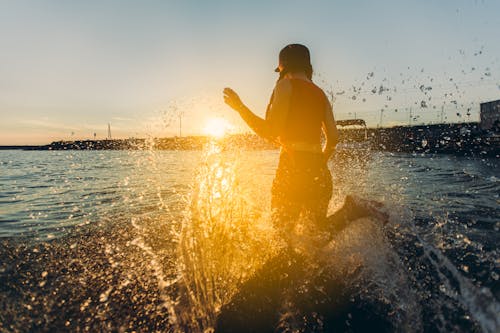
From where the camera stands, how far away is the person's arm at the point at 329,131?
10.6 feet

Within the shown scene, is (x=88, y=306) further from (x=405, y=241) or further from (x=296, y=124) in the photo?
(x=405, y=241)

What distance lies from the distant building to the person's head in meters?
51.6

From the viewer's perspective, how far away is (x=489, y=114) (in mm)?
44188

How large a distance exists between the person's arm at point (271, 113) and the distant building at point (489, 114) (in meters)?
52.0

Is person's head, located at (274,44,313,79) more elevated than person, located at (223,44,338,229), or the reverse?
person's head, located at (274,44,313,79)

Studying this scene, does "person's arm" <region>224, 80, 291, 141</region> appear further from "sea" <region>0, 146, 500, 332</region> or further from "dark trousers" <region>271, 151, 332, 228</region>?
"sea" <region>0, 146, 500, 332</region>

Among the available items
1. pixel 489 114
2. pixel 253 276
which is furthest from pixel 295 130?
pixel 489 114

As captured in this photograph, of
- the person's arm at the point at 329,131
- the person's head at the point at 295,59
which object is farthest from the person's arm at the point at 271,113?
the person's arm at the point at 329,131

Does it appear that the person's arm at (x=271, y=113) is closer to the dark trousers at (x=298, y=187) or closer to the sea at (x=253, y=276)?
the dark trousers at (x=298, y=187)

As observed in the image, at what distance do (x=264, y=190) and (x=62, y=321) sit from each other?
749cm

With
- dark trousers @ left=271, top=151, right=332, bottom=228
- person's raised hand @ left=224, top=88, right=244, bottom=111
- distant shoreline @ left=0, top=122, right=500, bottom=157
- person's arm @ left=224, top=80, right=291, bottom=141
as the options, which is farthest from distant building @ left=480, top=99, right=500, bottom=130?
person's raised hand @ left=224, top=88, right=244, bottom=111

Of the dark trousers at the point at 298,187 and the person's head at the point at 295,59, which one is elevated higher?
the person's head at the point at 295,59

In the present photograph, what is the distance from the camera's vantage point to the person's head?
9.91 feet

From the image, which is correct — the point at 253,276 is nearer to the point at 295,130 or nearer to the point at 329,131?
the point at 295,130
